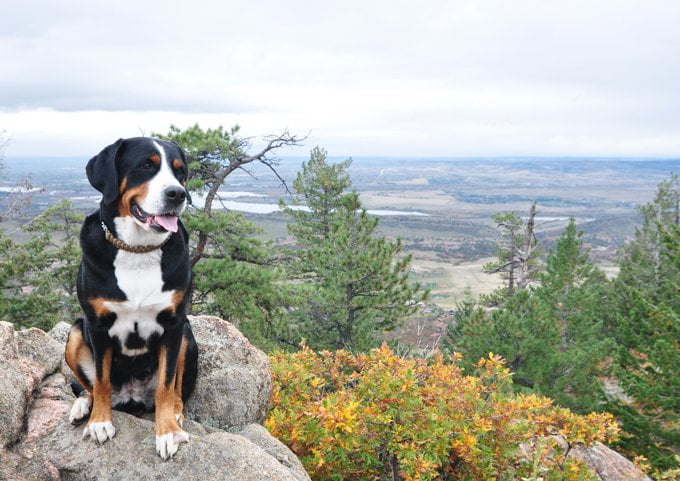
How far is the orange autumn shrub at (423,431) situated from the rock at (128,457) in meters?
0.95

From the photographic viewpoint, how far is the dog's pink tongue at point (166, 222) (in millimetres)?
3002

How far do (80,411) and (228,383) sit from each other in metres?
1.38

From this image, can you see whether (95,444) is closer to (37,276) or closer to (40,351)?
(40,351)

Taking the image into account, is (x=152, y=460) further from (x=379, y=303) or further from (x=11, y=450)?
(x=379, y=303)

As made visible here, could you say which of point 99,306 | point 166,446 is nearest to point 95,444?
point 166,446

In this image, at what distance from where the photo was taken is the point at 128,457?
3.42 m

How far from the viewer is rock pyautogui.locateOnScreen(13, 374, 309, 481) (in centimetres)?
337

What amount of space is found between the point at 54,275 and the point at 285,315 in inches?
372

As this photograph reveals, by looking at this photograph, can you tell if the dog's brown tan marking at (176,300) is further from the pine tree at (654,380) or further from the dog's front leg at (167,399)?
the pine tree at (654,380)

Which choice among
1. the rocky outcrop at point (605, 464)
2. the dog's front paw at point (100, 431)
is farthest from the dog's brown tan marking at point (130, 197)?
the rocky outcrop at point (605, 464)

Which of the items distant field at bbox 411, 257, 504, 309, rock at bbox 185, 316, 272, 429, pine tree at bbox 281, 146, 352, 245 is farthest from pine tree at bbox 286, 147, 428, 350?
distant field at bbox 411, 257, 504, 309

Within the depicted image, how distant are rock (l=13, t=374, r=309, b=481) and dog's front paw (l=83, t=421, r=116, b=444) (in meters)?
0.05

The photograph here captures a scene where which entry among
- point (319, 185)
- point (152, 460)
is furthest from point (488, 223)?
point (152, 460)

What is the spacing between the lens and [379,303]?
17.5m
